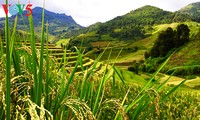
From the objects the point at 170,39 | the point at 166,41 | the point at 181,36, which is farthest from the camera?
the point at 181,36

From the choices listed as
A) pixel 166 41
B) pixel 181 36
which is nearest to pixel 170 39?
pixel 166 41

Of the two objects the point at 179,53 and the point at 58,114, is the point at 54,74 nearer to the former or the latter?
the point at 58,114

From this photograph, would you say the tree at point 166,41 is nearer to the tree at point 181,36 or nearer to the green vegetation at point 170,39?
the green vegetation at point 170,39

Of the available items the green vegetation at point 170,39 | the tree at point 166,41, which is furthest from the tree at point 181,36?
the tree at point 166,41

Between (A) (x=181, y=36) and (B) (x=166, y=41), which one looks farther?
(A) (x=181, y=36)

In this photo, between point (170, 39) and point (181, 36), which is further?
point (181, 36)

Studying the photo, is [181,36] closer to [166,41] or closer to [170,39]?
[170,39]

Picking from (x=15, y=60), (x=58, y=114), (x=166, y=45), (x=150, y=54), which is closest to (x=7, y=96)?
(x=15, y=60)

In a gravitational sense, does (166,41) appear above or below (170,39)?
below

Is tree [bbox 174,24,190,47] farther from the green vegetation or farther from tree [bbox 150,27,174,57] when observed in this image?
tree [bbox 150,27,174,57]

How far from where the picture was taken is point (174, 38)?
448 ft

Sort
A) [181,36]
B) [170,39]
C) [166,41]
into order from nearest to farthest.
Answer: [166,41]
[170,39]
[181,36]

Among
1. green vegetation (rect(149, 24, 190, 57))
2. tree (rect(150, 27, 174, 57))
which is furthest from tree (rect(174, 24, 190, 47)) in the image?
tree (rect(150, 27, 174, 57))

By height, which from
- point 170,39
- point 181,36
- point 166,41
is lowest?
point 166,41
